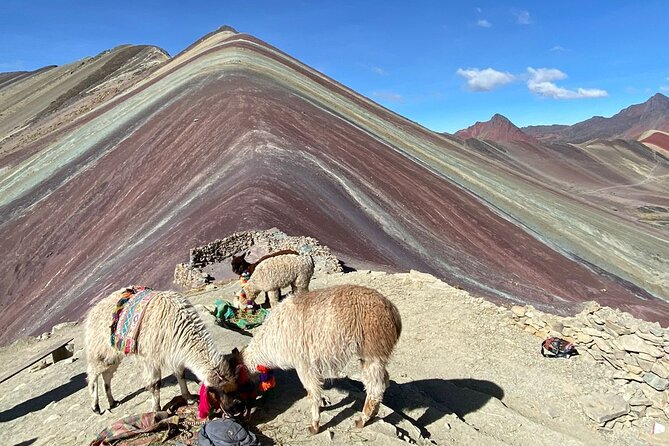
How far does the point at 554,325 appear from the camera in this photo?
12.2 metres

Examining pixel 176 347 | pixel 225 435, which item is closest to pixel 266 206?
pixel 176 347

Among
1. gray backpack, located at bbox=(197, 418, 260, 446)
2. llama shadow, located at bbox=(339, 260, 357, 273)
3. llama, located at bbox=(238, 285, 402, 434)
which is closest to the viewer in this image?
gray backpack, located at bbox=(197, 418, 260, 446)

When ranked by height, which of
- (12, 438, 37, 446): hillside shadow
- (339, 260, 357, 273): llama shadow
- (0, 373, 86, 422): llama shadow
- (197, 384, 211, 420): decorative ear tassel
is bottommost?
(0, 373, 86, 422): llama shadow

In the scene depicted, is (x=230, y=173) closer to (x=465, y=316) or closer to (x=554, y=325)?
(x=465, y=316)

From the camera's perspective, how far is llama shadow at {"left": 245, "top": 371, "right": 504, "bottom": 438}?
6.52 m

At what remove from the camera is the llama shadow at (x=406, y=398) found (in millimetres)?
6523

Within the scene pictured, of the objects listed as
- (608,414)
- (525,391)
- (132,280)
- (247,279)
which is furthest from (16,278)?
(608,414)

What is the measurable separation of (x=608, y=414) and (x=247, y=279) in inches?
330

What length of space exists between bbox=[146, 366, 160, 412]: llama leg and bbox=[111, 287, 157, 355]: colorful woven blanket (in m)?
0.42

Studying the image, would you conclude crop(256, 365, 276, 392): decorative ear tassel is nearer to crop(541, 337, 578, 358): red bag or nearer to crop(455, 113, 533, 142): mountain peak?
crop(541, 337, 578, 358): red bag

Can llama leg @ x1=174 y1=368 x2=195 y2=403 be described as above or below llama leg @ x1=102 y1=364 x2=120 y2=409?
above

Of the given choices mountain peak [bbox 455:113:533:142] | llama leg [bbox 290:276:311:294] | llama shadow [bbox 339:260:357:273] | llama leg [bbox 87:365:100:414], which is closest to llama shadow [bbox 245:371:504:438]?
llama leg [bbox 87:365:100:414]

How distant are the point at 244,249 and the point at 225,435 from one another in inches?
400

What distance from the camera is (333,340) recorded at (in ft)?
20.0
